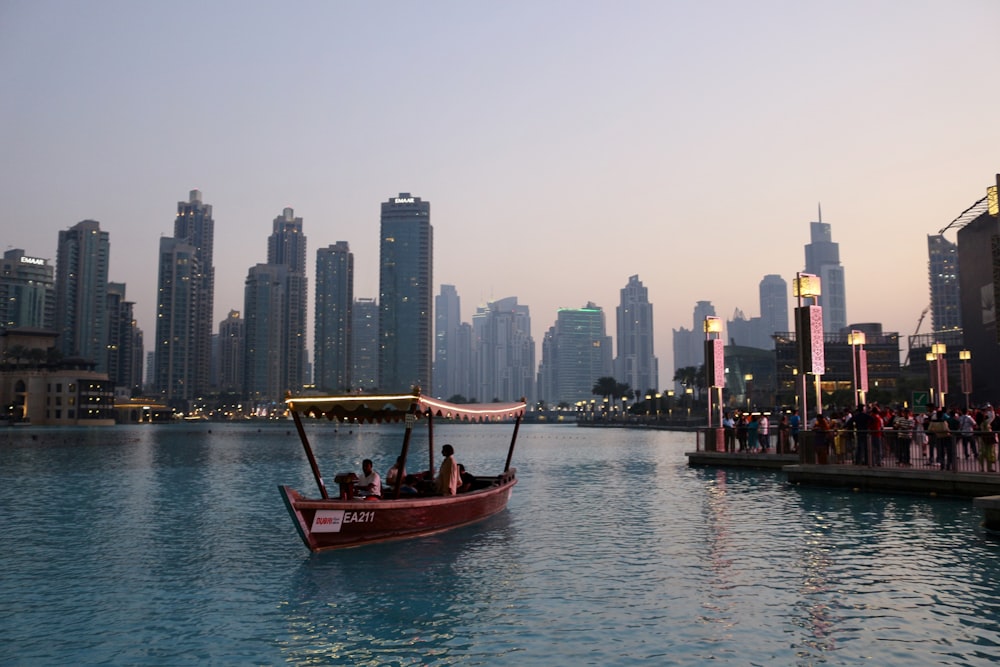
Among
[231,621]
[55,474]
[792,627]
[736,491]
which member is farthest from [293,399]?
[55,474]

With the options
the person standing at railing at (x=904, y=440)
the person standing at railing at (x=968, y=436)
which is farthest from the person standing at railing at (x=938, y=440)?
the person standing at railing at (x=904, y=440)

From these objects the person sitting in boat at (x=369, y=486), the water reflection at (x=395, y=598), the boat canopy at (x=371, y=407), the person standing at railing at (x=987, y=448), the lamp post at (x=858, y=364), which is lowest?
the water reflection at (x=395, y=598)

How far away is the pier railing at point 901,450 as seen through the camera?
22844mm

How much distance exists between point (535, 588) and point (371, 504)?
498cm

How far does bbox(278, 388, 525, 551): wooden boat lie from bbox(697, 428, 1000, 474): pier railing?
14.8m

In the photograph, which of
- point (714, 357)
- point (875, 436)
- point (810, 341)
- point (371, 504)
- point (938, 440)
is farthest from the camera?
point (714, 357)

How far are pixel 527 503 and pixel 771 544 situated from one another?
1163 centimetres

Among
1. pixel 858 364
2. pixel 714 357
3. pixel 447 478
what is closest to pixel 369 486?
pixel 447 478

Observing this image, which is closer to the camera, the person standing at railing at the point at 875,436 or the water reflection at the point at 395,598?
the water reflection at the point at 395,598

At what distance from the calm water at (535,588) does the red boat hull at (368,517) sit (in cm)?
42

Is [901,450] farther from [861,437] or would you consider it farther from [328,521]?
[328,521]

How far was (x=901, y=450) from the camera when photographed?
85.1 feet

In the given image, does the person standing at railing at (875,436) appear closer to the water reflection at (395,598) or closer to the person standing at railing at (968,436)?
the person standing at railing at (968,436)

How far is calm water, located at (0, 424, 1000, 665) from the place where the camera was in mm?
10203
